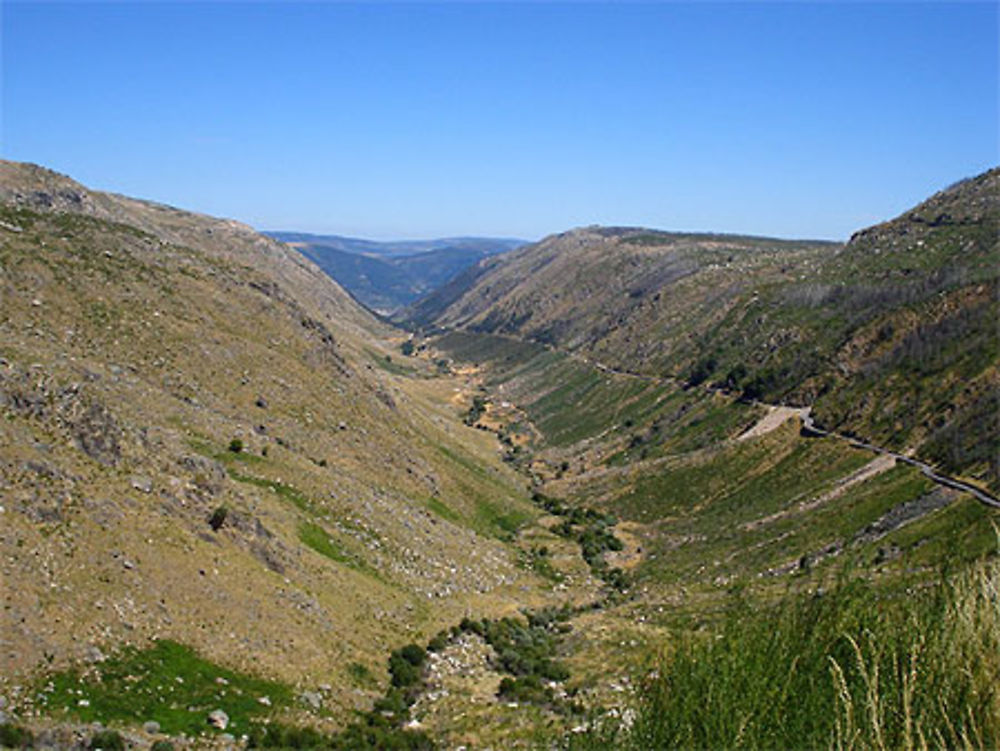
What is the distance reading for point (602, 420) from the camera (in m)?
113

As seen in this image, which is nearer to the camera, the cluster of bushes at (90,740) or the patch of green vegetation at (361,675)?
the cluster of bushes at (90,740)

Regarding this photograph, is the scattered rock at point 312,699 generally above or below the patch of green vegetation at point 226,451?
below

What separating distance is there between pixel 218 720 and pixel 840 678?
21.6 m

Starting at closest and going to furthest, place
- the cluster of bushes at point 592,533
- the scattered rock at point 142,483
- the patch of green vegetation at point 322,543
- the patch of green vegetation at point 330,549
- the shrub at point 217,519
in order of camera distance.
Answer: the scattered rock at point 142,483 → the shrub at point 217,519 → the patch of green vegetation at point 322,543 → the patch of green vegetation at point 330,549 → the cluster of bushes at point 592,533

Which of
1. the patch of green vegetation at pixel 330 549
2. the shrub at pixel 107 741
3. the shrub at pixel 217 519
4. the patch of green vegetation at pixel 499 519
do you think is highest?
the shrub at pixel 217 519

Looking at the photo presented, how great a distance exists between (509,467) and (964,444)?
2089 inches

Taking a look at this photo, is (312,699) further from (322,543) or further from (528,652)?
(322,543)

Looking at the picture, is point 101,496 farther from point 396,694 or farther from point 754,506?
point 754,506

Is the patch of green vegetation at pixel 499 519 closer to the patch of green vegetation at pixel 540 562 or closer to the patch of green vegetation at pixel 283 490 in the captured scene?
the patch of green vegetation at pixel 540 562

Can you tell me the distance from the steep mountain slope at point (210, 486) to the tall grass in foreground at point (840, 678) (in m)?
19.7

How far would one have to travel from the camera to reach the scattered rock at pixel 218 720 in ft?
74.5

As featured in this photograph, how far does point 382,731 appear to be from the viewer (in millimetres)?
26312

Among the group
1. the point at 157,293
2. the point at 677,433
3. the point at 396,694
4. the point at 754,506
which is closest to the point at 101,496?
the point at 396,694

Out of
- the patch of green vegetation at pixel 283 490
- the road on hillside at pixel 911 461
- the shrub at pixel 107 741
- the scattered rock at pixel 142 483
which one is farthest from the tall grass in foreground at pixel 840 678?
the road on hillside at pixel 911 461
